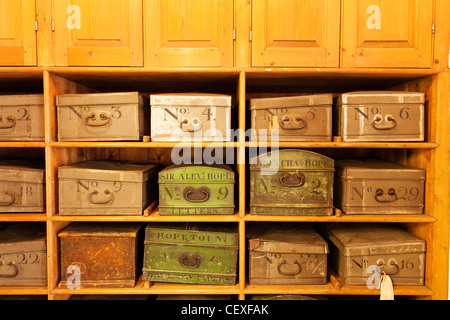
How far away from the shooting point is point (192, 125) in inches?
59.2

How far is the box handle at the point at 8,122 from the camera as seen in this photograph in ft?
4.99

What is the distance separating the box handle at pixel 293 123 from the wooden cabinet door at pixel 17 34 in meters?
1.38

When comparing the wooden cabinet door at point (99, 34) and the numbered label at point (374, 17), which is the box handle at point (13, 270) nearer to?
Answer: the wooden cabinet door at point (99, 34)

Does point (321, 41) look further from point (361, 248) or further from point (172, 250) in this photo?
point (172, 250)

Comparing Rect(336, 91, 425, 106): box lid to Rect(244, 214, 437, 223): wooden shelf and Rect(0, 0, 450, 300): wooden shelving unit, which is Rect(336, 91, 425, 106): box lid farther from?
Rect(244, 214, 437, 223): wooden shelf

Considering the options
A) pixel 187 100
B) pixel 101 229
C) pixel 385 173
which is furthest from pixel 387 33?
pixel 101 229

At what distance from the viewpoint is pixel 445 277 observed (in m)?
1.50

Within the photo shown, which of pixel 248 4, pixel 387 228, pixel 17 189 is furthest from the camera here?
pixel 387 228

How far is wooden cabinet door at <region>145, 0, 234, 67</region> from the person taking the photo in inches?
56.6

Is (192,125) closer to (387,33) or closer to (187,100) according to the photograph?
(187,100)

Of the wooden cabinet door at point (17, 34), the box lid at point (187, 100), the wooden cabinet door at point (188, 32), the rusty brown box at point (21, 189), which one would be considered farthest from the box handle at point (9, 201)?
the wooden cabinet door at point (188, 32)
